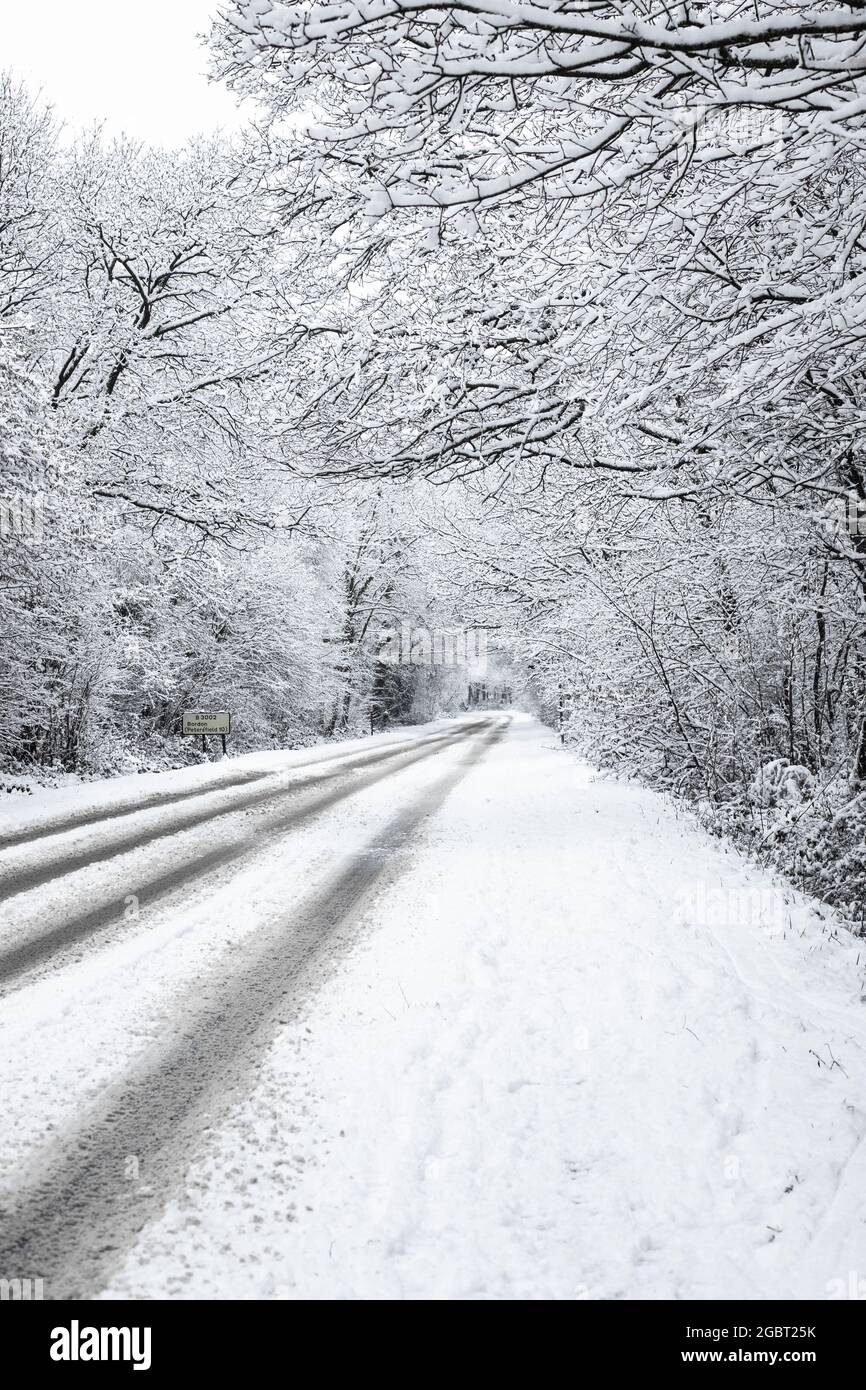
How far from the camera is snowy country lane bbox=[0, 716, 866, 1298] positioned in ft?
7.27

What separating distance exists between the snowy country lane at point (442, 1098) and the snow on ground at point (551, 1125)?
0.01 metres

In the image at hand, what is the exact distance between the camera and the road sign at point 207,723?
1795 centimetres

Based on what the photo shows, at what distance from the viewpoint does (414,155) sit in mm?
3857

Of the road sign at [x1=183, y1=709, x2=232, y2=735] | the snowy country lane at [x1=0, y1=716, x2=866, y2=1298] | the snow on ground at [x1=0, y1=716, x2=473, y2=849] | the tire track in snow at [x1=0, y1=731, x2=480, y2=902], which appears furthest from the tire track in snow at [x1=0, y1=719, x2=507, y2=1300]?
the road sign at [x1=183, y1=709, x2=232, y2=735]

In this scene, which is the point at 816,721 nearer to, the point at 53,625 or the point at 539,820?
the point at 539,820

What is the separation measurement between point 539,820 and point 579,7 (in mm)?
7969

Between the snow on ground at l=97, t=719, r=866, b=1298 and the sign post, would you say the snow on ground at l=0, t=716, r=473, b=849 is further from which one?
the snow on ground at l=97, t=719, r=866, b=1298

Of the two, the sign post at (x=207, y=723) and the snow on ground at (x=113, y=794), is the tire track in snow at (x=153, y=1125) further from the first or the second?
the sign post at (x=207, y=723)

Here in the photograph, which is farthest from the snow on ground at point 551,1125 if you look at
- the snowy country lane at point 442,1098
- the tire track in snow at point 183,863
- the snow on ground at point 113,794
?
the snow on ground at point 113,794

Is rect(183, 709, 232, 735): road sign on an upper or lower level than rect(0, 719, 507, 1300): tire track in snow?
upper

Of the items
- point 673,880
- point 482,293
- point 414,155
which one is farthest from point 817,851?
point 414,155

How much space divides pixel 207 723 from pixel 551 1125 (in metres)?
16.3

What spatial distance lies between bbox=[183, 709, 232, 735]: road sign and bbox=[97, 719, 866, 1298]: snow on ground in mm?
13365

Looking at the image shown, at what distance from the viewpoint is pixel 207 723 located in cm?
1805
